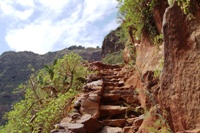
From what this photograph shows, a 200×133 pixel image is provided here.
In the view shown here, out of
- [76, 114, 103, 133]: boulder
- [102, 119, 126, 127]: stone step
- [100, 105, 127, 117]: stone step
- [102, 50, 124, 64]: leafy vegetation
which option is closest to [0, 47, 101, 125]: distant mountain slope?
[102, 50, 124, 64]: leafy vegetation

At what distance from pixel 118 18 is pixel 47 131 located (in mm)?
4186

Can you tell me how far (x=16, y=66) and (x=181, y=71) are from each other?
6214 centimetres

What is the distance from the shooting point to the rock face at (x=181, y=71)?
3244 millimetres

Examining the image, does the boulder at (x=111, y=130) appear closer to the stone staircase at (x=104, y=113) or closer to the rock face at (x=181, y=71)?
the stone staircase at (x=104, y=113)

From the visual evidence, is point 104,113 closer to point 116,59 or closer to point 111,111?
point 111,111

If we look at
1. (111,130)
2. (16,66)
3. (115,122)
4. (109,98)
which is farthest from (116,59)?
(16,66)

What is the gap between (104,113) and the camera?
684 centimetres

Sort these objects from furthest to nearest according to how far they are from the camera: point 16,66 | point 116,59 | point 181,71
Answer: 1. point 16,66
2. point 116,59
3. point 181,71

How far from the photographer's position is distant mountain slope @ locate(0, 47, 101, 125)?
50.1 m

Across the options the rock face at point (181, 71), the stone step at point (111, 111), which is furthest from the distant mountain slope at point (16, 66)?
the rock face at point (181, 71)

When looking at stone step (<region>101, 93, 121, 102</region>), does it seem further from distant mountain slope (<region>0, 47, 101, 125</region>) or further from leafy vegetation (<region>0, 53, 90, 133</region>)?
distant mountain slope (<region>0, 47, 101, 125</region>)

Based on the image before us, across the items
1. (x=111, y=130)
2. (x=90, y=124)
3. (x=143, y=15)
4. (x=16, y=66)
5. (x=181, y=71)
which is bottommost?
(x=111, y=130)

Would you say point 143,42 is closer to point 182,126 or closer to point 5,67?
point 182,126

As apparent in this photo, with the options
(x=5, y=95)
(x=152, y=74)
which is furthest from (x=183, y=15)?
(x=5, y=95)
